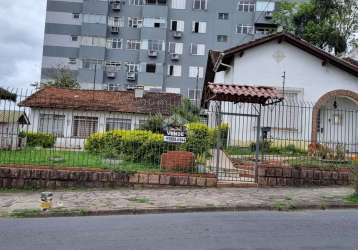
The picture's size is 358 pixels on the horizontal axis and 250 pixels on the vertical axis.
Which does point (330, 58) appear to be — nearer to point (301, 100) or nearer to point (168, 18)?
point (301, 100)

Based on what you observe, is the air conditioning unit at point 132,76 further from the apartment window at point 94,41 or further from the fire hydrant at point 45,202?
the fire hydrant at point 45,202

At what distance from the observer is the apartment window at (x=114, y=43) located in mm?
58406

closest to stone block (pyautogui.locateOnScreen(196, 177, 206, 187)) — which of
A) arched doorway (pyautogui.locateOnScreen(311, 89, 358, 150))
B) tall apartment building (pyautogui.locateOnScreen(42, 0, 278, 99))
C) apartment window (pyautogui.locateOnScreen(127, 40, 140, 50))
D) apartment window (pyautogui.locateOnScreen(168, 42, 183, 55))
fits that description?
arched doorway (pyautogui.locateOnScreen(311, 89, 358, 150))

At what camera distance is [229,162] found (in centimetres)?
1541

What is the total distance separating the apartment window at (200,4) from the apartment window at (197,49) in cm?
483

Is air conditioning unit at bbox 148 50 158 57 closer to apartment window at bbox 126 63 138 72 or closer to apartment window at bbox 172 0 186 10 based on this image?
apartment window at bbox 126 63 138 72

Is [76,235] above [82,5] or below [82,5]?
below

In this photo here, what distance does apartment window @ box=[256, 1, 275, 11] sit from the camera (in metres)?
56.3

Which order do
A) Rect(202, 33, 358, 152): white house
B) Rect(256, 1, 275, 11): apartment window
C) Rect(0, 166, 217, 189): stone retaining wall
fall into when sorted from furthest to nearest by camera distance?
Rect(256, 1, 275, 11): apartment window → Rect(202, 33, 358, 152): white house → Rect(0, 166, 217, 189): stone retaining wall

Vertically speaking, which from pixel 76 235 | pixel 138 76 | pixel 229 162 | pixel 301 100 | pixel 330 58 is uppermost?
pixel 138 76

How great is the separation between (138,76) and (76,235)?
4948 cm

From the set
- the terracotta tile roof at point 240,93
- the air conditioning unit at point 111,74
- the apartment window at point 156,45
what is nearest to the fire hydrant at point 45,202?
the terracotta tile roof at point 240,93

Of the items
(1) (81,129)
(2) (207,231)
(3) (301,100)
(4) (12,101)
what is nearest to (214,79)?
(3) (301,100)

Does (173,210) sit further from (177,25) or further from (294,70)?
(177,25)
